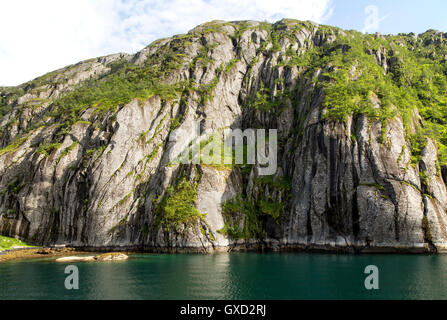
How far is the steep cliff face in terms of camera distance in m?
49.6

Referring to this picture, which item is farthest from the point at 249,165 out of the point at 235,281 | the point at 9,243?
the point at 9,243

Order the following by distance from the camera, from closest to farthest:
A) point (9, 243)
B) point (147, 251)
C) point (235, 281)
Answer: point (235, 281)
point (147, 251)
point (9, 243)

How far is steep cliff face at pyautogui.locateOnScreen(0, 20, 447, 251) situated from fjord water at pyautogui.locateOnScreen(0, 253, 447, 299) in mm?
12455

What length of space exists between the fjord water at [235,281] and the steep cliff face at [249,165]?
12.5 m

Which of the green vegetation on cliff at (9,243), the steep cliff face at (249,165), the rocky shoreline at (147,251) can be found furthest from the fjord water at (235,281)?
the green vegetation on cliff at (9,243)

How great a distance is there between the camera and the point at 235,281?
27484mm

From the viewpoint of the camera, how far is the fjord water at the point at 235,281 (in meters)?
22.9

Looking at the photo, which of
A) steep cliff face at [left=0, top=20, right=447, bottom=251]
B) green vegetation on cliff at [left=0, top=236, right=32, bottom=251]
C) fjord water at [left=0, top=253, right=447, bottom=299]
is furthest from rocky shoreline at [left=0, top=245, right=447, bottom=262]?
fjord water at [left=0, top=253, right=447, bottom=299]

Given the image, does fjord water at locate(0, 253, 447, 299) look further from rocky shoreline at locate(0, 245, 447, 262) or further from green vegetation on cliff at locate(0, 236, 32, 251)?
green vegetation on cliff at locate(0, 236, 32, 251)

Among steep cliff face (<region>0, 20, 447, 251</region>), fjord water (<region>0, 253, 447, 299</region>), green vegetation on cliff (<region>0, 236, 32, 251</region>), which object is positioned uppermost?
steep cliff face (<region>0, 20, 447, 251</region>)

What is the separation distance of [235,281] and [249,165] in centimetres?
4304

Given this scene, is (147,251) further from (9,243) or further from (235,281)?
(235,281)
